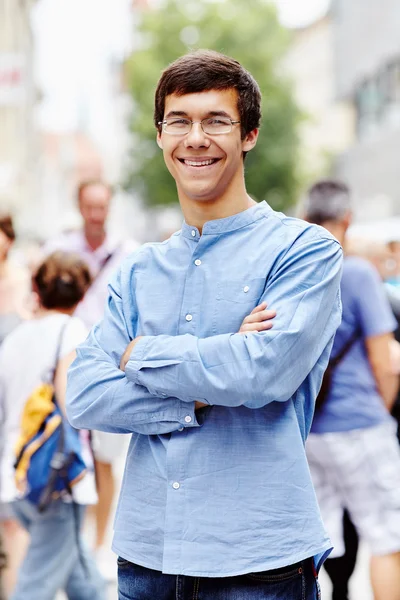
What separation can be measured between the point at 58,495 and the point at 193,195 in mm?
1970

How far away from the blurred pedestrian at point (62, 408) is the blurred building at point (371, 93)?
26695mm

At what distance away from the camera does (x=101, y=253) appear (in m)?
6.08

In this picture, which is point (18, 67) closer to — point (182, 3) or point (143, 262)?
point (143, 262)

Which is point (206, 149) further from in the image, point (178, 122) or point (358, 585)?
point (358, 585)

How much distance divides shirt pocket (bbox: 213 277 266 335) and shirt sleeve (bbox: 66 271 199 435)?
22cm

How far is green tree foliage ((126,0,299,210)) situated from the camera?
141 ft

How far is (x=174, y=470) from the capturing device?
246 centimetres

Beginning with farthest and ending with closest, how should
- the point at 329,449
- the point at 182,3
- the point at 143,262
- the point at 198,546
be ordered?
1. the point at 182,3
2. the point at 329,449
3. the point at 143,262
4. the point at 198,546

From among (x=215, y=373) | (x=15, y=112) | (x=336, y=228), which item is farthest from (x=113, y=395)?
(x=15, y=112)

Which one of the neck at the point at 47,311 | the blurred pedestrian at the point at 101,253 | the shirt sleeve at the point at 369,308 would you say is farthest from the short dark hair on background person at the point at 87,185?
the shirt sleeve at the point at 369,308

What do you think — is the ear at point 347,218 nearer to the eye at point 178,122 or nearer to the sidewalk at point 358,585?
the eye at point 178,122

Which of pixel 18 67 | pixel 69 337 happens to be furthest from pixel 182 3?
pixel 69 337

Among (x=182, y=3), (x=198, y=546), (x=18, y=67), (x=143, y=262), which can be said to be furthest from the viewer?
(x=182, y=3)

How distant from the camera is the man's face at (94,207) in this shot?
6113 millimetres
